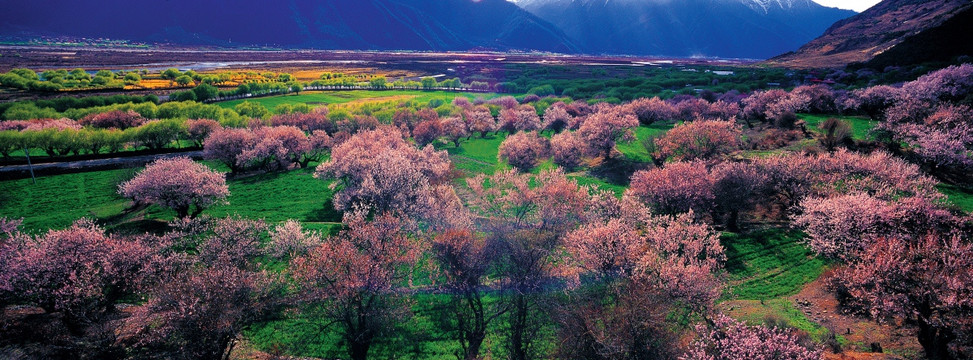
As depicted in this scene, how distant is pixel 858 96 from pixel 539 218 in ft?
285

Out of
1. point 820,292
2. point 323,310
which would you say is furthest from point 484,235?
point 820,292

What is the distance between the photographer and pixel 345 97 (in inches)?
6319

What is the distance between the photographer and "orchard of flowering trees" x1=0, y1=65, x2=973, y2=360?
27.1 meters

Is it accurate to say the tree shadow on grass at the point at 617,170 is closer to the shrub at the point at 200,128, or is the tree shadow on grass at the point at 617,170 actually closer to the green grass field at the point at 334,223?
the green grass field at the point at 334,223

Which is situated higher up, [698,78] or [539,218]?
[698,78]

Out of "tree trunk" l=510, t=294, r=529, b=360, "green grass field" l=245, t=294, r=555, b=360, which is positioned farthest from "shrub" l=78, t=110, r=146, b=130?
"tree trunk" l=510, t=294, r=529, b=360

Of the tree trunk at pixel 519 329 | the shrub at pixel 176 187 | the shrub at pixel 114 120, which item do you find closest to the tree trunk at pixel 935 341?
the tree trunk at pixel 519 329

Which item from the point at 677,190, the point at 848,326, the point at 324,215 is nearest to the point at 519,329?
the point at 848,326

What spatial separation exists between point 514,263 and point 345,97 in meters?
143

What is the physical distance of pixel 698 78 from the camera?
173m

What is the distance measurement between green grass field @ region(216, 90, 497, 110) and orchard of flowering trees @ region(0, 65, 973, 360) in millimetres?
89190

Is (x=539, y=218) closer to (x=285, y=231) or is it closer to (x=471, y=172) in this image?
(x=285, y=231)

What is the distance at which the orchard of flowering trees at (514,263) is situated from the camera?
2709 cm

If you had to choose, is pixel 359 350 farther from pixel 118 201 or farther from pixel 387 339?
pixel 118 201
